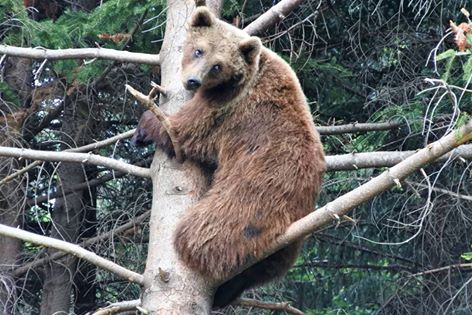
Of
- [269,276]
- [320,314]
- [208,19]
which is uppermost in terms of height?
[208,19]

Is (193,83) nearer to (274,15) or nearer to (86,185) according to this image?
(274,15)

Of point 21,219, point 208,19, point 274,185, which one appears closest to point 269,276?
point 274,185

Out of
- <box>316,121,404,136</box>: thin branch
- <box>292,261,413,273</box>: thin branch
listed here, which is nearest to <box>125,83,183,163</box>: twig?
<box>316,121,404,136</box>: thin branch

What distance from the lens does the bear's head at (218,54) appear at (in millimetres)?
6141

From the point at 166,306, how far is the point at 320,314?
5.74 m

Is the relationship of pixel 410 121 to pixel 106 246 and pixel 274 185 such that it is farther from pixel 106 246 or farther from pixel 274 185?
pixel 106 246

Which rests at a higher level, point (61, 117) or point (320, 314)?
point (61, 117)

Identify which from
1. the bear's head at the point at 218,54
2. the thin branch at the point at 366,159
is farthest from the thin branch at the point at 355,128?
the bear's head at the point at 218,54

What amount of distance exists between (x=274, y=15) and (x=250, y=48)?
0.59m

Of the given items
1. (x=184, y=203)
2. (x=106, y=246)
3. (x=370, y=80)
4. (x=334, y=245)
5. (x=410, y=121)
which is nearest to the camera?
(x=184, y=203)

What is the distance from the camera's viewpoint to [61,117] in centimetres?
961

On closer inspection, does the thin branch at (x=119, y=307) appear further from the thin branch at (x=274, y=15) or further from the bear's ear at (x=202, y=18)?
the thin branch at (x=274, y=15)

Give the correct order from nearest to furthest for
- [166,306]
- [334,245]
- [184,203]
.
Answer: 1. [166,306]
2. [184,203]
3. [334,245]

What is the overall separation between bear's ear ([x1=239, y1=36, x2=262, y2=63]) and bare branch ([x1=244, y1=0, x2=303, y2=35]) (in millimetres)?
460
